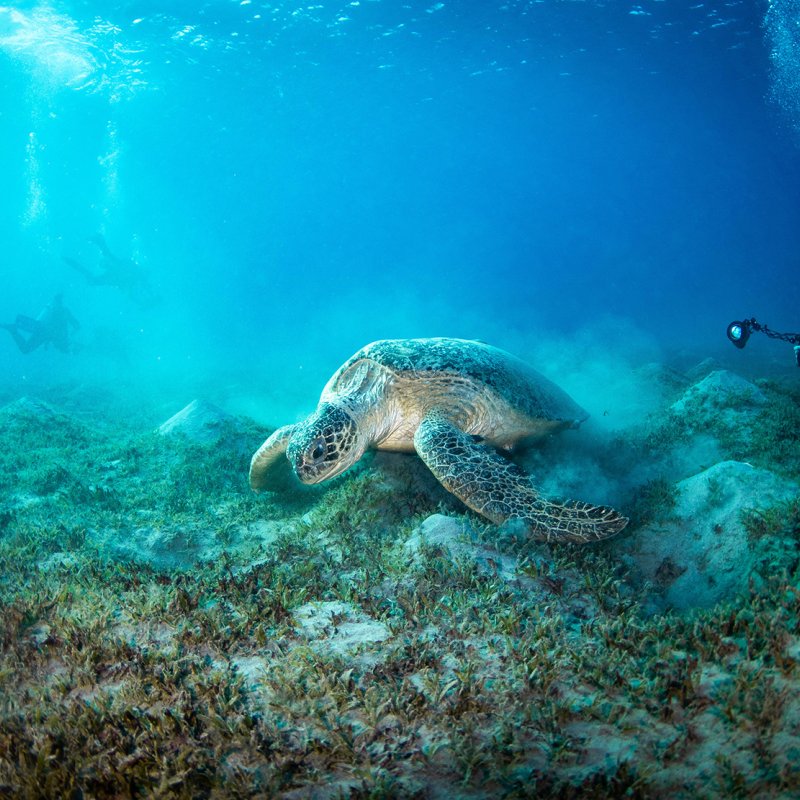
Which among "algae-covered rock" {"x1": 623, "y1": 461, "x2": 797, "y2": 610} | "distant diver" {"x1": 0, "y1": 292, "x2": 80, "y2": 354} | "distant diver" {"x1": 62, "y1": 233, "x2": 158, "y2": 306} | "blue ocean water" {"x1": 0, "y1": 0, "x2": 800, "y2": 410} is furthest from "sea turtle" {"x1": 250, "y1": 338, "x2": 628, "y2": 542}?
"distant diver" {"x1": 62, "y1": 233, "x2": 158, "y2": 306}

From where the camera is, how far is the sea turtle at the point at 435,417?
4191 millimetres

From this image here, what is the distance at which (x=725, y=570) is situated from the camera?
9.94 feet

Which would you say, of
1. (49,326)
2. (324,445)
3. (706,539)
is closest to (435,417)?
(324,445)

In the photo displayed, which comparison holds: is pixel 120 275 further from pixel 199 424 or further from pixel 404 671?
pixel 404 671

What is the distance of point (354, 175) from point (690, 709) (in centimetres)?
9915

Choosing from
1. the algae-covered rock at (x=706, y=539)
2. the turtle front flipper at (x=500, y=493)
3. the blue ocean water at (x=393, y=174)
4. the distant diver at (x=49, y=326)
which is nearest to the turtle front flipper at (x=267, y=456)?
the turtle front flipper at (x=500, y=493)

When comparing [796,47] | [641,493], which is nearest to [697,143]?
[796,47]

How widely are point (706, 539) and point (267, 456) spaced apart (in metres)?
4.55

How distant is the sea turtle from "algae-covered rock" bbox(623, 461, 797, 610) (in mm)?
1094

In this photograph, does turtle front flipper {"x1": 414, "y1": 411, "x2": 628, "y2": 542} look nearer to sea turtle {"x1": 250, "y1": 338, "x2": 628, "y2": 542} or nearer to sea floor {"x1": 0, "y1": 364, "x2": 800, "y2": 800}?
sea turtle {"x1": 250, "y1": 338, "x2": 628, "y2": 542}

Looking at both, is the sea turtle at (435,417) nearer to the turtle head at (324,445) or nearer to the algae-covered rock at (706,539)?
the turtle head at (324,445)

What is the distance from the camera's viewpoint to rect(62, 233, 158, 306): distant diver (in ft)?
90.4

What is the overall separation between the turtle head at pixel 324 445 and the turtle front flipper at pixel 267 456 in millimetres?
558

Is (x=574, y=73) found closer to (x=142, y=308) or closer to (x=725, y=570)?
(x=142, y=308)
